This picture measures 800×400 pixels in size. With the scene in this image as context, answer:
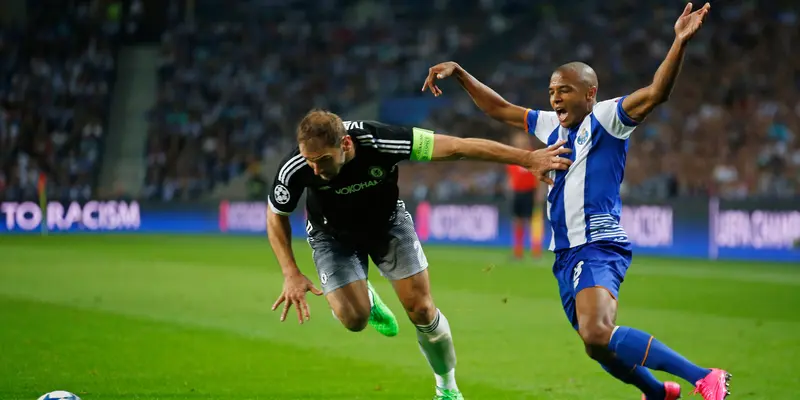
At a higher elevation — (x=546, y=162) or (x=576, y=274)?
(x=546, y=162)

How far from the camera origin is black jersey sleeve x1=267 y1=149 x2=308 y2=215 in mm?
6477

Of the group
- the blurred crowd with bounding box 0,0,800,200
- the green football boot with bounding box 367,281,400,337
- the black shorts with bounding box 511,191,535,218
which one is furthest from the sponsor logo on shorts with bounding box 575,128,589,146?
the blurred crowd with bounding box 0,0,800,200

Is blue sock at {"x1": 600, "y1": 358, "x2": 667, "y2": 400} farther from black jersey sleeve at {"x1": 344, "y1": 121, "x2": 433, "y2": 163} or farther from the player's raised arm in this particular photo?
the player's raised arm

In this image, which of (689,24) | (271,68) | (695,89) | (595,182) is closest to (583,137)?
(595,182)

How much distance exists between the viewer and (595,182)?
6176 millimetres

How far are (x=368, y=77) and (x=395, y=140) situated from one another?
92.4ft

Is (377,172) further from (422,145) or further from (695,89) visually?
(695,89)

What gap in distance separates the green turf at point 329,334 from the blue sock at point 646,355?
130 centimetres

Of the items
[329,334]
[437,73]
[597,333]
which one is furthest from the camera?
[329,334]

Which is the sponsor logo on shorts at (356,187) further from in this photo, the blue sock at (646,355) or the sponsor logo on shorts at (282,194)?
the blue sock at (646,355)

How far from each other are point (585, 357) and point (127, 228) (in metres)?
22.3

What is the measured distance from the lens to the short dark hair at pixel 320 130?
5.98m

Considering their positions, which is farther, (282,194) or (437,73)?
(437,73)

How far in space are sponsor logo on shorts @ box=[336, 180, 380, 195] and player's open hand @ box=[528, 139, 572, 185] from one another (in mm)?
1239
